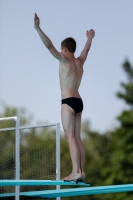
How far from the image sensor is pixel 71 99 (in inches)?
338

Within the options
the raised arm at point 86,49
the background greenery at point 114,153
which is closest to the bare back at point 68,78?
the raised arm at point 86,49

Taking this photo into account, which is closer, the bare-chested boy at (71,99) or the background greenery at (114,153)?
the bare-chested boy at (71,99)

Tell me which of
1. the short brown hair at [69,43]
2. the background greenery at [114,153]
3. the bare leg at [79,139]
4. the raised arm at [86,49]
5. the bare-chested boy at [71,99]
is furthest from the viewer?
the background greenery at [114,153]

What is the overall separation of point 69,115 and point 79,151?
491 mm

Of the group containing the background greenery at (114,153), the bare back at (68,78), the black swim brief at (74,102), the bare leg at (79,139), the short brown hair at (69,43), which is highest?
the background greenery at (114,153)

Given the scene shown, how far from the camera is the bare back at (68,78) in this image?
870cm

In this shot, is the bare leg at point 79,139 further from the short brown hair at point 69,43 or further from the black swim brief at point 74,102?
the short brown hair at point 69,43

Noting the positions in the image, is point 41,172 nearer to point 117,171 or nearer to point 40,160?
point 40,160

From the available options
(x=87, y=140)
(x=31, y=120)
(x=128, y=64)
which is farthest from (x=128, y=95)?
(x=31, y=120)

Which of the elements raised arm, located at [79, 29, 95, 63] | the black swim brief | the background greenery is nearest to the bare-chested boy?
the black swim brief

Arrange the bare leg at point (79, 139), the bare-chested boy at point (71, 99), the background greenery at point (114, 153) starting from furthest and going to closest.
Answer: the background greenery at point (114, 153)
the bare leg at point (79, 139)
the bare-chested boy at point (71, 99)

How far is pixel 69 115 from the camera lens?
8.56 meters

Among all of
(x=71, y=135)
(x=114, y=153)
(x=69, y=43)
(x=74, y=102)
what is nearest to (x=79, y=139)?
(x=71, y=135)

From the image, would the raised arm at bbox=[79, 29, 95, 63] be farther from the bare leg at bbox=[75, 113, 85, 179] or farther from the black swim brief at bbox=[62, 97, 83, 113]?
the bare leg at bbox=[75, 113, 85, 179]
